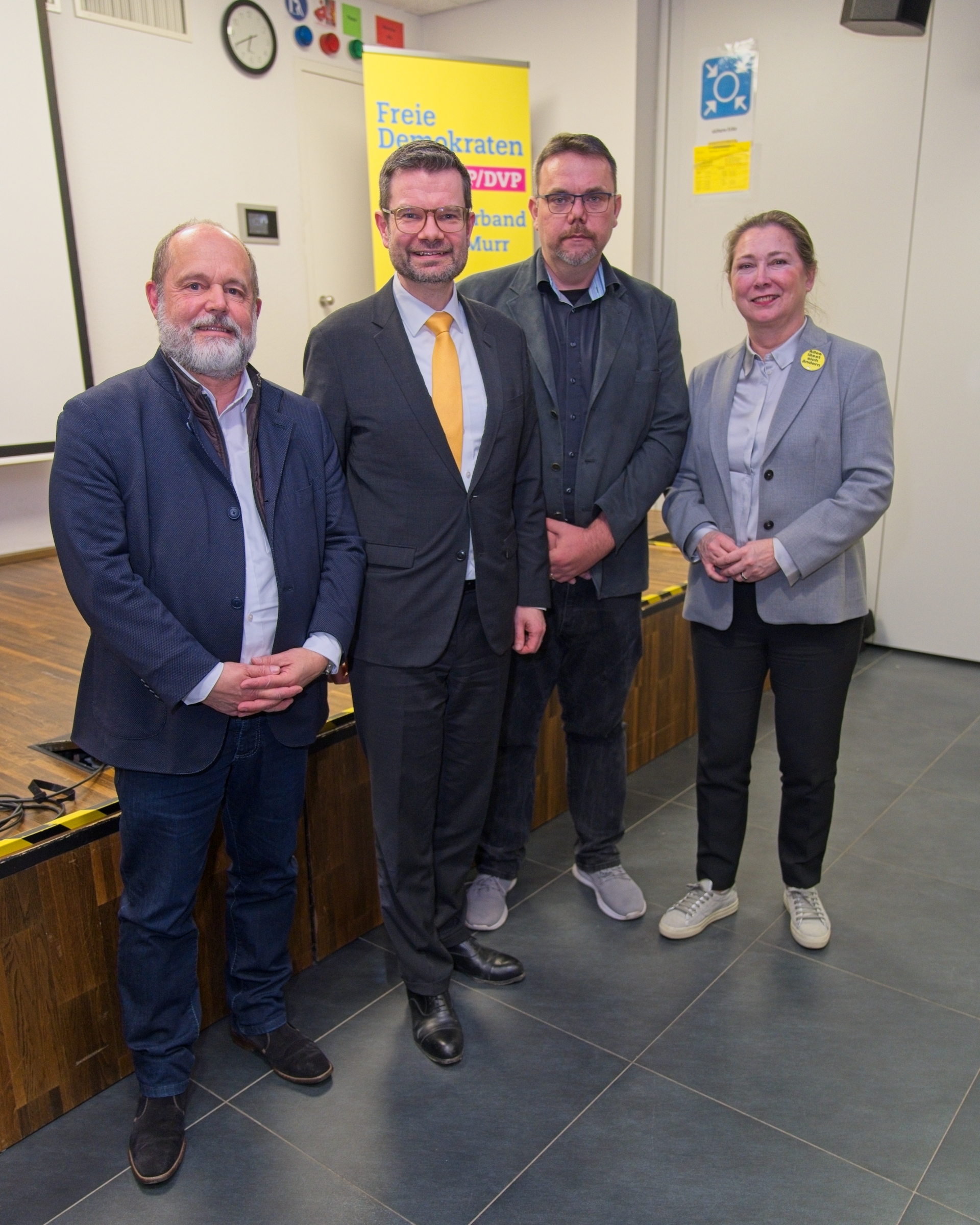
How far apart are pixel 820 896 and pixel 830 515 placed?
1.09m

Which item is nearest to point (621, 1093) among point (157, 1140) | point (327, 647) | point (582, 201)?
point (157, 1140)

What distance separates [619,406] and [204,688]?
111 cm

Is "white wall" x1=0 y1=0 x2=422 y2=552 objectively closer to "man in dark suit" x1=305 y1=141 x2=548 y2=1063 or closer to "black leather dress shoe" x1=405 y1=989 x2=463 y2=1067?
"man in dark suit" x1=305 y1=141 x2=548 y2=1063

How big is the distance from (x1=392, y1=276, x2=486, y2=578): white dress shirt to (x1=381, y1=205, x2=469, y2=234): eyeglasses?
12 centimetres

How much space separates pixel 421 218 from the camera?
1733 millimetres

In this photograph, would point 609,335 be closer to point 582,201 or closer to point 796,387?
point 582,201

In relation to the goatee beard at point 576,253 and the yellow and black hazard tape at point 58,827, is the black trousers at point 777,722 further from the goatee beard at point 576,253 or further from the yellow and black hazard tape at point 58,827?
the yellow and black hazard tape at point 58,827

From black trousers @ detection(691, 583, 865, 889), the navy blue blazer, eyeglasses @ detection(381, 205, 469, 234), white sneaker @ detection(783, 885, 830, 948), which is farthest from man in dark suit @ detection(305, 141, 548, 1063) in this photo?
white sneaker @ detection(783, 885, 830, 948)

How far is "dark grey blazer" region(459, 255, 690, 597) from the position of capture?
7.02 feet

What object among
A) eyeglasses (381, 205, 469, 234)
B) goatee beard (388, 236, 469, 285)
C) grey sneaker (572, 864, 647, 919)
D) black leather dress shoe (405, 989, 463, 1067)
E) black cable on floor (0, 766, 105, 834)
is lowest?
grey sneaker (572, 864, 647, 919)

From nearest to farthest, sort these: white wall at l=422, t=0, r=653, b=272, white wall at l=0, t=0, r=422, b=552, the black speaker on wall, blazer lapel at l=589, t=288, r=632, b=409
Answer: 1. blazer lapel at l=589, t=288, r=632, b=409
2. the black speaker on wall
3. white wall at l=0, t=0, r=422, b=552
4. white wall at l=422, t=0, r=653, b=272

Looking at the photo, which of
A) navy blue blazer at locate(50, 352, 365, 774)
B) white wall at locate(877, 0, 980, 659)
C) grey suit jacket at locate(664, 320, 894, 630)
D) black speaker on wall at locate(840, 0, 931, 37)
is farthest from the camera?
white wall at locate(877, 0, 980, 659)

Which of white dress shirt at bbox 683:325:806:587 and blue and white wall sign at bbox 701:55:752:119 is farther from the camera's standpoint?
blue and white wall sign at bbox 701:55:752:119

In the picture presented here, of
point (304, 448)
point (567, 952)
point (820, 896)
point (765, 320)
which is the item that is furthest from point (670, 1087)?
point (765, 320)
